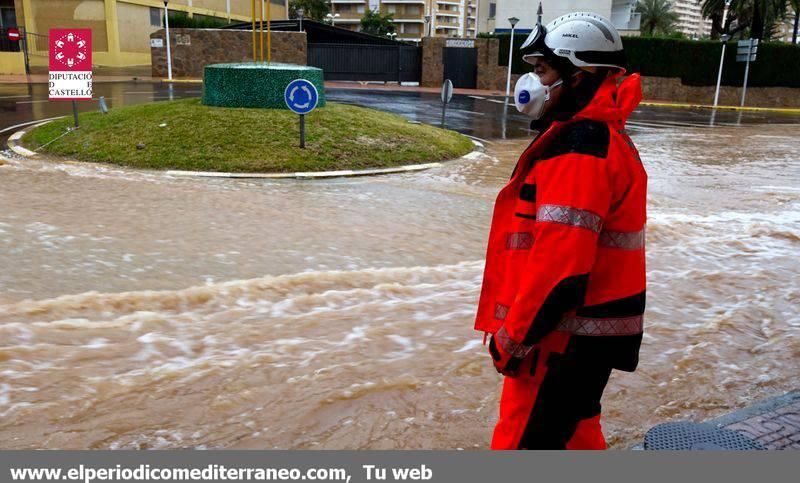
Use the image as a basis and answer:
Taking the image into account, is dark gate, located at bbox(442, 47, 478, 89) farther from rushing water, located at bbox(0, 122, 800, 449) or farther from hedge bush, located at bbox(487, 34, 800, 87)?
rushing water, located at bbox(0, 122, 800, 449)

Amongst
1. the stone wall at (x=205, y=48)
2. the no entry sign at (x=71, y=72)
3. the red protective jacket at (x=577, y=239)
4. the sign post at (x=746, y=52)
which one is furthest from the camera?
the stone wall at (x=205, y=48)

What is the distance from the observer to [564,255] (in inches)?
84.0

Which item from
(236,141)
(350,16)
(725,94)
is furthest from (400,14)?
(236,141)

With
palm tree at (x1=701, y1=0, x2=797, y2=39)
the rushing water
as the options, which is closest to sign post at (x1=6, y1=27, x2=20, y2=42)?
the rushing water

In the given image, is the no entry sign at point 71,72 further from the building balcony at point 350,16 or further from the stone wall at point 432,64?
the building balcony at point 350,16

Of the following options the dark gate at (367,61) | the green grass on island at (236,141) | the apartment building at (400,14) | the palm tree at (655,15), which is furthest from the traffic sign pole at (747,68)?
the apartment building at (400,14)

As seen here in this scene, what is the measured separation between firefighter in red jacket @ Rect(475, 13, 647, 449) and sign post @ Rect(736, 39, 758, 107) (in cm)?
3227

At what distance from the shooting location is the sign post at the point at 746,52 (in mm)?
30359

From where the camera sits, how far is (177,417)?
3.75m

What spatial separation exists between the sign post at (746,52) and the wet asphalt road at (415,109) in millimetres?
3728

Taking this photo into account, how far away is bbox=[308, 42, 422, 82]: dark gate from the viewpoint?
33.6 metres

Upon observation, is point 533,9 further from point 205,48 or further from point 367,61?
point 205,48

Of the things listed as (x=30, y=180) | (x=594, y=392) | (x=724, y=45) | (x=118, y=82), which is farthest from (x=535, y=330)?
(x=724, y=45)

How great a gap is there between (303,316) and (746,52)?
3110 cm
